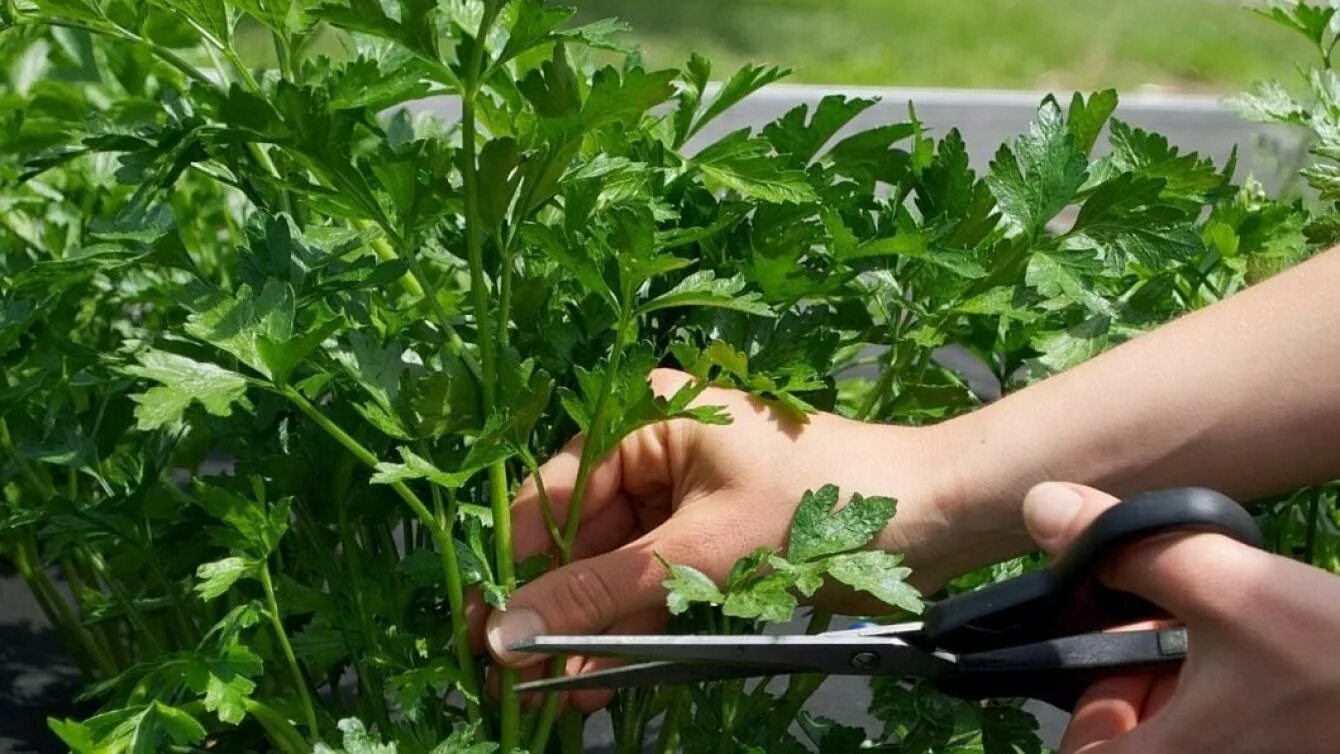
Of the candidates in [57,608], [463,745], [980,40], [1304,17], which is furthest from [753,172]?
[980,40]

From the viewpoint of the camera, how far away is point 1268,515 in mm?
819

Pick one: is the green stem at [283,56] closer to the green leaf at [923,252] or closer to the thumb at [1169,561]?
the green leaf at [923,252]

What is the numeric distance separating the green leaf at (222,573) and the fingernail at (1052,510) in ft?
1.18

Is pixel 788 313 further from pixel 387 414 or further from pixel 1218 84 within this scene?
pixel 1218 84

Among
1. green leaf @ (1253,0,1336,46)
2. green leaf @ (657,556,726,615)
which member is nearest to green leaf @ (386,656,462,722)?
green leaf @ (657,556,726,615)

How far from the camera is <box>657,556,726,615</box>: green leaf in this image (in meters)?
0.61

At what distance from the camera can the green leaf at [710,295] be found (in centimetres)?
63

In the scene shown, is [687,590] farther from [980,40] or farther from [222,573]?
[980,40]

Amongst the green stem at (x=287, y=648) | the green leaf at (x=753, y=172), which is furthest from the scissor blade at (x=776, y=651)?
the green leaf at (x=753, y=172)

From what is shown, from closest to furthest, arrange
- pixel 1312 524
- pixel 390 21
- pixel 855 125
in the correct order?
pixel 390 21 → pixel 1312 524 → pixel 855 125

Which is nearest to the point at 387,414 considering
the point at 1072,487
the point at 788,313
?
the point at 788,313

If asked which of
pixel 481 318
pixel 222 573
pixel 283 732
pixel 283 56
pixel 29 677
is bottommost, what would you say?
pixel 29 677

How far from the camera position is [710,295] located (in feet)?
2.08

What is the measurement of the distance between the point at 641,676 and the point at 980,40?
12.6ft
